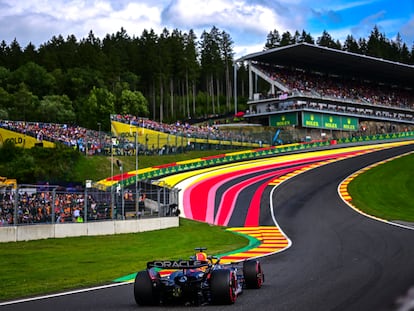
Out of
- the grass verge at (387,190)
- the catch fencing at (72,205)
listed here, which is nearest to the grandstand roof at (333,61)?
the grass verge at (387,190)

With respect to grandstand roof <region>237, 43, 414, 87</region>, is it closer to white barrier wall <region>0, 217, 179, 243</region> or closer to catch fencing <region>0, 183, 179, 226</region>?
catch fencing <region>0, 183, 179, 226</region>

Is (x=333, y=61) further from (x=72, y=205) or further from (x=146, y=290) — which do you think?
(x=146, y=290)

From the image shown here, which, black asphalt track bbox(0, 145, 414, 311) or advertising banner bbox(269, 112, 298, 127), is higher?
advertising banner bbox(269, 112, 298, 127)

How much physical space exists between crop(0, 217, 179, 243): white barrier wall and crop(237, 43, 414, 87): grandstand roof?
54.7 m

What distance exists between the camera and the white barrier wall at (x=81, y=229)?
2145cm

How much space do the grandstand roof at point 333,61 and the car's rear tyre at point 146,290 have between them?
7134cm

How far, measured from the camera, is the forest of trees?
8656cm

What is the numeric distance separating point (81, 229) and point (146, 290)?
14.9m

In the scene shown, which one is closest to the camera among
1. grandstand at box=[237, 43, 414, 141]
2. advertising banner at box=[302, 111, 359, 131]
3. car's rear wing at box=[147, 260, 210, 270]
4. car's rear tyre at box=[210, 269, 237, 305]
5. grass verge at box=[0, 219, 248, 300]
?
car's rear tyre at box=[210, 269, 237, 305]

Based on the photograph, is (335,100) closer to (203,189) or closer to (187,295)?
(203,189)

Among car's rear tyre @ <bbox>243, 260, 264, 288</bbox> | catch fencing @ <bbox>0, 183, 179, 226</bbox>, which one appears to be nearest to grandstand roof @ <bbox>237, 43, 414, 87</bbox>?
catch fencing @ <bbox>0, 183, 179, 226</bbox>

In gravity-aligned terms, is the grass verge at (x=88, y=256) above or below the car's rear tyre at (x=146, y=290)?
below

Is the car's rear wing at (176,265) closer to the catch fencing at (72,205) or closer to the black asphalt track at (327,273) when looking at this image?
the black asphalt track at (327,273)

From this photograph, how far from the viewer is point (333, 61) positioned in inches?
3504
